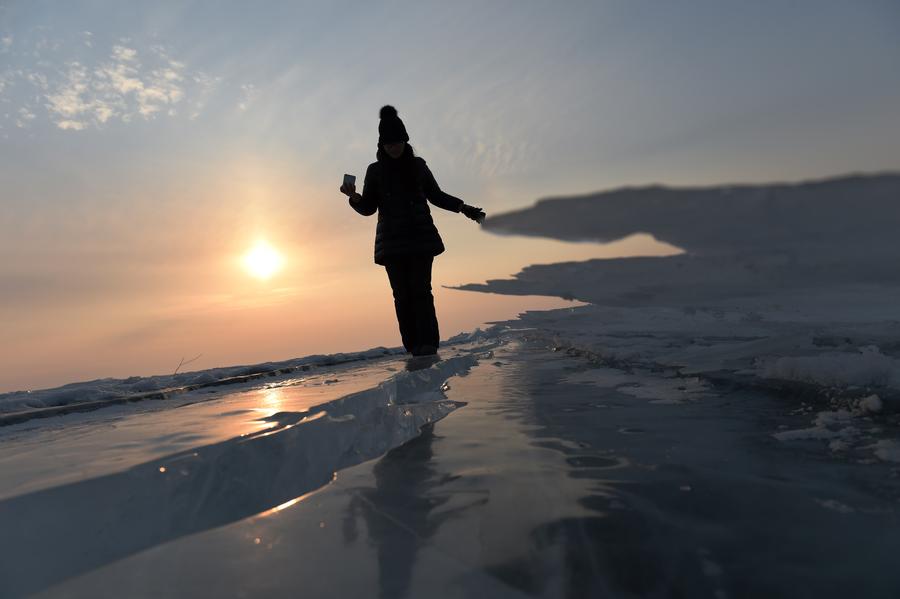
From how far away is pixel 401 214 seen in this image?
4.93m

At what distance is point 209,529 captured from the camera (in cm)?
111

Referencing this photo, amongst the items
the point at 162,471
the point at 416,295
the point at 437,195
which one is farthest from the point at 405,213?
the point at 162,471

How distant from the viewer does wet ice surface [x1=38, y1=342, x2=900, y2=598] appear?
2.63ft

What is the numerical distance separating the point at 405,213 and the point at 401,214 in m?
0.04

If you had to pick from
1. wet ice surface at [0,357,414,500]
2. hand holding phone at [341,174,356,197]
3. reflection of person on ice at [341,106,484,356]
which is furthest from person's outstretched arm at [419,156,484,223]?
wet ice surface at [0,357,414,500]

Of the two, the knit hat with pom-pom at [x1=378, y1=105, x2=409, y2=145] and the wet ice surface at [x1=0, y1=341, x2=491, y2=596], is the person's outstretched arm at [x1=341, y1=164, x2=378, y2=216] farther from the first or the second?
the wet ice surface at [x1=0, y1=341, x2=491, y2=596]

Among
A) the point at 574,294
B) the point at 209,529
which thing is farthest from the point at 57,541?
the point at 574,294

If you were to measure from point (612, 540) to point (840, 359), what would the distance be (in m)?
2.02

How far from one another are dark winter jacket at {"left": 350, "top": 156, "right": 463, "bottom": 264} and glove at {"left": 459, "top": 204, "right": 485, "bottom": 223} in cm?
8

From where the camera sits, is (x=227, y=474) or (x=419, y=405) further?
(x=419, y=405)

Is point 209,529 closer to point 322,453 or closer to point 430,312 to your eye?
point 322,453

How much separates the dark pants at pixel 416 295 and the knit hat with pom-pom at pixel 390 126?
42.6 inches

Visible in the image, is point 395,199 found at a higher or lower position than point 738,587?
higher

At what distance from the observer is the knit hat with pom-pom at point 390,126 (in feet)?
15.8
